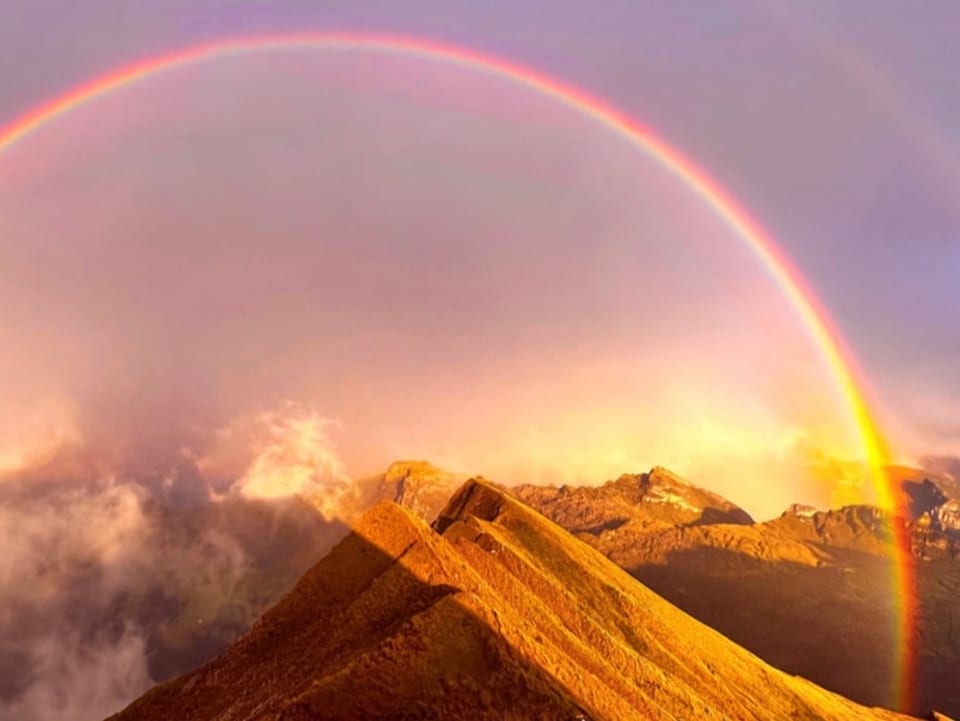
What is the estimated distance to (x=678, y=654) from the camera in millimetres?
132750

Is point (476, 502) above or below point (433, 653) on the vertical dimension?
above

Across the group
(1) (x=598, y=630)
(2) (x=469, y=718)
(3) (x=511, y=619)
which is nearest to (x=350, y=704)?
(2) (x=469, y=718)

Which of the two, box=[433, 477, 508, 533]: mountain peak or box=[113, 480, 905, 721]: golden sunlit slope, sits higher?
box=[433, 477, 508, 533]: mountain peak

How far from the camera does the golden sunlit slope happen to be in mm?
60625

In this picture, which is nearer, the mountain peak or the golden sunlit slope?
the golden sunlit slope

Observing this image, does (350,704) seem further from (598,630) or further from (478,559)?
(598,630)

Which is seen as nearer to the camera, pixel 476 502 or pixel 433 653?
pixel 433 653

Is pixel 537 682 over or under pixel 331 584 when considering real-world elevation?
under

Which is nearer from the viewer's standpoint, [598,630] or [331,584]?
[331,584]

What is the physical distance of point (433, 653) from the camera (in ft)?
211

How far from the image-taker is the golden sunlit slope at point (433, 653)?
199ft

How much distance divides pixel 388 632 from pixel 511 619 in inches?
691

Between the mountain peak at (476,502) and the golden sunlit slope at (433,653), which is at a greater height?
the mountain peak at (476,502)

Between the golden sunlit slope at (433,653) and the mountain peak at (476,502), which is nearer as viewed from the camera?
the golden sunlit slope at (433,653)
